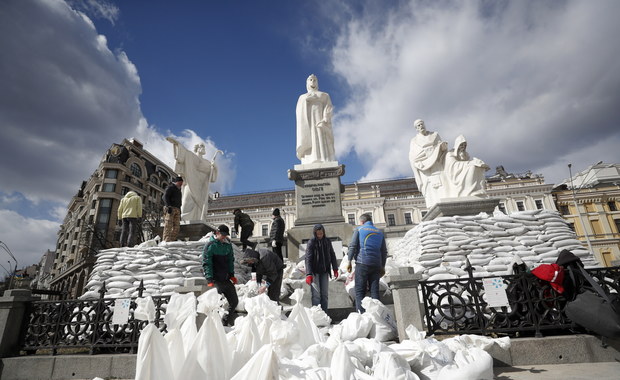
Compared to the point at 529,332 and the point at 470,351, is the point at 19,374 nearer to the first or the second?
the point at 470,351

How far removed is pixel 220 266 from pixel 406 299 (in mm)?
2748

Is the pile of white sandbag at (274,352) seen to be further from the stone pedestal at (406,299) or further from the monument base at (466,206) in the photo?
the monument base at (466,206)

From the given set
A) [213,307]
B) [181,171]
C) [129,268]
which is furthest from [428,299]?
[181,171]

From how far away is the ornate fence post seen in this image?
170 inches

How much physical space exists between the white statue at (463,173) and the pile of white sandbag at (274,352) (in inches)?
231

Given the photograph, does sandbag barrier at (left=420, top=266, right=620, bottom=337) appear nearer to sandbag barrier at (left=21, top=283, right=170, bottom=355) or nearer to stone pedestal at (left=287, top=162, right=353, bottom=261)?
sandbag barrier at (left=21, top=283, right=170, bottom=355)

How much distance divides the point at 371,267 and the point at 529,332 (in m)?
2.16

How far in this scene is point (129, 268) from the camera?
7.06m

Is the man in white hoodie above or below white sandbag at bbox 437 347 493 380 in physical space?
above

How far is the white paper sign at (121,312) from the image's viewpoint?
413 centimetres

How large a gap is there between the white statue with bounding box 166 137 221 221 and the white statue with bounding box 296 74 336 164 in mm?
3309

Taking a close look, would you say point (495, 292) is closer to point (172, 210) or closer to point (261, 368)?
point (261, 368)

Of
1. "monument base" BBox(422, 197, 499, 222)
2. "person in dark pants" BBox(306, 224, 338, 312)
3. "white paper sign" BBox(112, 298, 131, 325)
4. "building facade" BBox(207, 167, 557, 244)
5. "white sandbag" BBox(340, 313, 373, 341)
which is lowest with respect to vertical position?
"white sandbag" BBox(340, 313, 373, 341)

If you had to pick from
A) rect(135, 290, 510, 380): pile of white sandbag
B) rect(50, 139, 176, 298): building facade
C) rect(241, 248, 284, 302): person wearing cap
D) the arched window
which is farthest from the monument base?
the arched window
